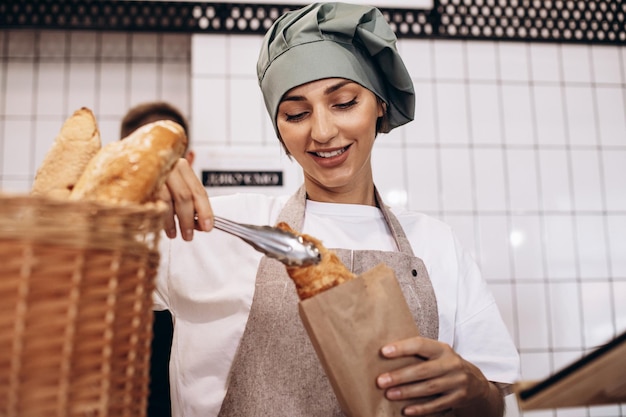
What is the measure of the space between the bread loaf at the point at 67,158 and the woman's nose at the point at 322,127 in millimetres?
603

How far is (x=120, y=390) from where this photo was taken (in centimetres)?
53

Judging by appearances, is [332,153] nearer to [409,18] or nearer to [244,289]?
[244,289]

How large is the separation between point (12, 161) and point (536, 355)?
2.70 metres

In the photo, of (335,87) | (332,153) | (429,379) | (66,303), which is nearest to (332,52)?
(335,87)

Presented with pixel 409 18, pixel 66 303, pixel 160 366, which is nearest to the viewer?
pixel 66 303

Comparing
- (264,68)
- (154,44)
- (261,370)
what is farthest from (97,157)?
(154,44)

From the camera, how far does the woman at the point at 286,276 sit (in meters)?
1.13

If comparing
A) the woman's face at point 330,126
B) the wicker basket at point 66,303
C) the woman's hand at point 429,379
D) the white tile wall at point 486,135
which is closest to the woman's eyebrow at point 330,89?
the woman's face at point 330,126

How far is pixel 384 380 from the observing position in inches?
30.6

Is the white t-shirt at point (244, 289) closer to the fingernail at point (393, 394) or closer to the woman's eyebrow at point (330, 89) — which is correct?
the woman's eyebrow at point (330, 89)

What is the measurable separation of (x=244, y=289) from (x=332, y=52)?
1.83 ft

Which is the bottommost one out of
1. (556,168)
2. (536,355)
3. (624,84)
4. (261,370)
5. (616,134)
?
(536,355)

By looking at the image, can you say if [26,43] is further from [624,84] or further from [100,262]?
[624,84]

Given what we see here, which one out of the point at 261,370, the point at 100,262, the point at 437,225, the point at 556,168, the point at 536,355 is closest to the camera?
the point at 100,262
